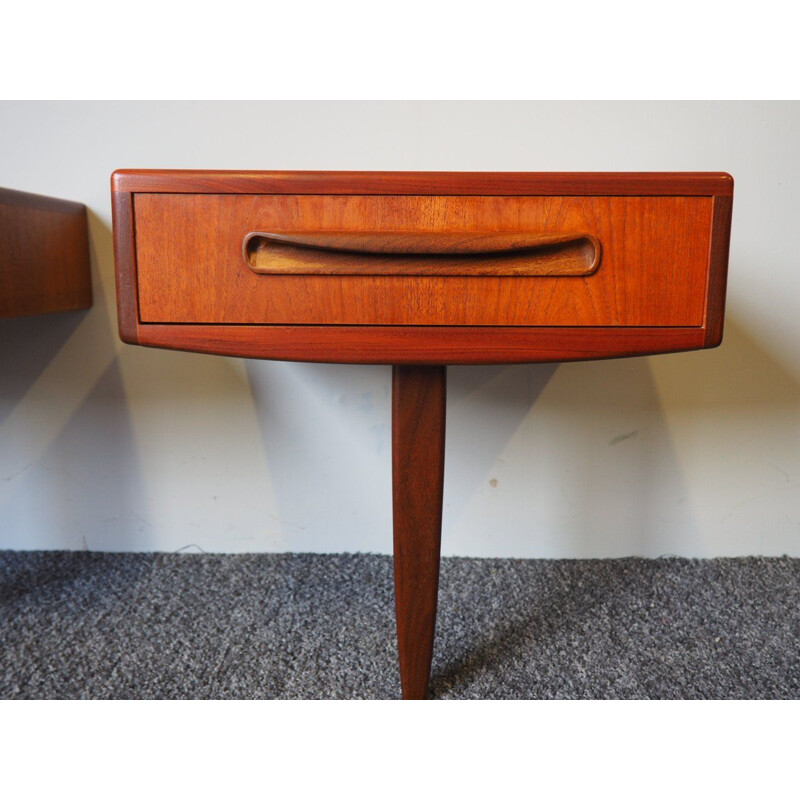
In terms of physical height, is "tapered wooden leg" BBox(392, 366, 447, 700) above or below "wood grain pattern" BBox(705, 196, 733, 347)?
below

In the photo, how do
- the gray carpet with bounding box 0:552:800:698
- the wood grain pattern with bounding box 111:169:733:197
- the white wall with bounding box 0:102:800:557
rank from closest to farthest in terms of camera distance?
the wood grain pattern with bounding box 111:169:733:197 → the gray carpet with bounding box 0:552:800:698 → the white wall with bounding box 0:102:800:557

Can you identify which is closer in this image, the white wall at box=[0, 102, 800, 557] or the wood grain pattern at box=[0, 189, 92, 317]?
the wood grain pattern at box=[0, 189, 92, 317]

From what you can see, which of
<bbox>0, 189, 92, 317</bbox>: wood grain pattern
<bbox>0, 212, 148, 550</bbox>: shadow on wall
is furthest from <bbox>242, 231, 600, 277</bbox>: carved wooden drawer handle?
<bbox>0, 212, 148, 550</bbox>: shadow on wall

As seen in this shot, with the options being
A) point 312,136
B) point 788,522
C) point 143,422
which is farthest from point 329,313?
point 788,522

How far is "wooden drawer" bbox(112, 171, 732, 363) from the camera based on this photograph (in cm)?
52

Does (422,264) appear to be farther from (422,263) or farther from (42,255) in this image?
(42,255)

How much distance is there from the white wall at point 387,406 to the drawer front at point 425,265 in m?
0.37

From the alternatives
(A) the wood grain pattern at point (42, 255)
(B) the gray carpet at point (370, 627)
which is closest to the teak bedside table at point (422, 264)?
(A) the wood grain pattern at point (42, 255)

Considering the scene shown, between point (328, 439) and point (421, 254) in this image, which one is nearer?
point (421, 254)

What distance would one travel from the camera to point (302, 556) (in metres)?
0.97

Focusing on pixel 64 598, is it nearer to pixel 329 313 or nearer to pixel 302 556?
Answer: pixel 302 556

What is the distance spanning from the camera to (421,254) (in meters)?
0.52

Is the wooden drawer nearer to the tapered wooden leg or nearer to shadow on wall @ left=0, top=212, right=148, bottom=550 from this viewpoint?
the tapered wooden leg

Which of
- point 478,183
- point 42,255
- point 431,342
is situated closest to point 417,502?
point 431,342
